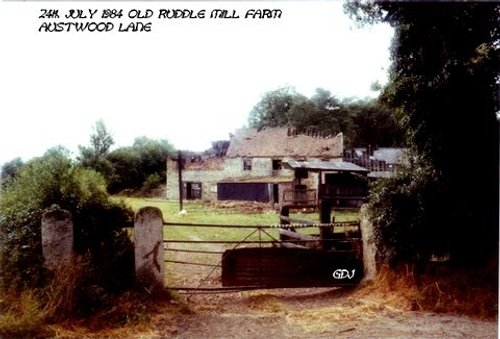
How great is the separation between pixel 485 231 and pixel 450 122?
2.04 meters

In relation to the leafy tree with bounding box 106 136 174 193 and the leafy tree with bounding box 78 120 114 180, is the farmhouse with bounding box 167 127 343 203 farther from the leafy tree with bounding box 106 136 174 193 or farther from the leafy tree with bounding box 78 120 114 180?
the leafy tree with bounding box 78 120 114 180

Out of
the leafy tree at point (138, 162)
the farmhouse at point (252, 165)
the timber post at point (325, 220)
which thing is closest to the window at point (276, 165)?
the farmhouse at point (252, 165)

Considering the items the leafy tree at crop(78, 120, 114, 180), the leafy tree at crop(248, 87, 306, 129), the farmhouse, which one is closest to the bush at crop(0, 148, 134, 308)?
the leafy tree at crop(78, 120, 114, 180)

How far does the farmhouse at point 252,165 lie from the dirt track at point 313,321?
57.8ft

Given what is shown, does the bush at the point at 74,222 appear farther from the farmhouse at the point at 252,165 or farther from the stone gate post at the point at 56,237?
the farmhouse at the point at 252,165

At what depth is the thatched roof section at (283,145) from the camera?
2566 cm

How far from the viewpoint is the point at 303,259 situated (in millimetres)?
7832

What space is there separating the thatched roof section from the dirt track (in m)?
18.6

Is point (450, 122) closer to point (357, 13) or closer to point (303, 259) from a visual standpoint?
point (357, 13)

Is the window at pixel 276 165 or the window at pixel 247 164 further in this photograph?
the window at pixel 247 164

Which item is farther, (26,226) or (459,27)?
(459,27)

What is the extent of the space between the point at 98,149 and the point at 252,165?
53.5 ft

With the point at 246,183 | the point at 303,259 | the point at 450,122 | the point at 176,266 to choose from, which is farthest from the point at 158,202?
the point at 450,122

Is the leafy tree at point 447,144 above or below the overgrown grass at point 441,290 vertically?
above
